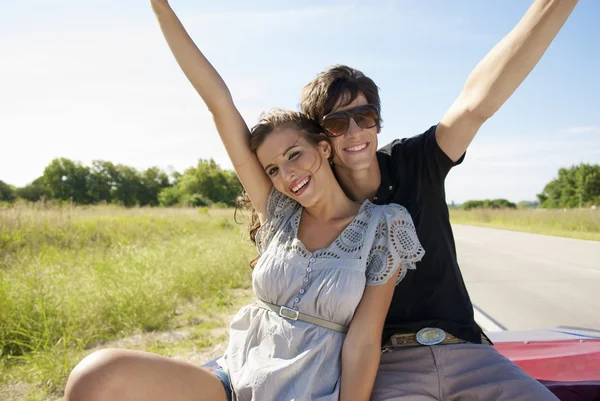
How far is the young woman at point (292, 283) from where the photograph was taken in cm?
184

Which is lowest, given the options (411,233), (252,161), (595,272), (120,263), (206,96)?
(595,272)

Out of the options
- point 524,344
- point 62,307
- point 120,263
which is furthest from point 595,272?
point 62,307

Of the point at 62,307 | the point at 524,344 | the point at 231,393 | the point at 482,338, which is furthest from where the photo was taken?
the point at 62,307

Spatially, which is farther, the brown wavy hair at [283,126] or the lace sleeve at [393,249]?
the brown wavy hair at [283,126]

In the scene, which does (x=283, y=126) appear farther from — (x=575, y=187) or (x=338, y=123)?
(x=575, y=187)

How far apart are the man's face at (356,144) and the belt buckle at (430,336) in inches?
31.6

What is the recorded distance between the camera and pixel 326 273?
203cm

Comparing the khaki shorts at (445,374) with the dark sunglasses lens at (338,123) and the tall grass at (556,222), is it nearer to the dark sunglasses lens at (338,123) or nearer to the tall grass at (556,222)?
the dark sunglasses lens at (338,123)

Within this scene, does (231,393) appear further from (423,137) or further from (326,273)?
(423,137)

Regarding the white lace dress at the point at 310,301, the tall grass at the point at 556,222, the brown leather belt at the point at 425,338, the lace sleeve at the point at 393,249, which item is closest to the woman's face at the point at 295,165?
the white lace dress at the point at 310,301

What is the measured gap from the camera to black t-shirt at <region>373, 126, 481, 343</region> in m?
2.12

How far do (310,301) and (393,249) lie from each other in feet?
1.27

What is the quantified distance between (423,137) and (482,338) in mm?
938

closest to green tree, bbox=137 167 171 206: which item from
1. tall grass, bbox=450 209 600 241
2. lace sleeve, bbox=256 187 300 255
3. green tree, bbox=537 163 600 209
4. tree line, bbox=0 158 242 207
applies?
tree line, bbox=0 158 242 207
